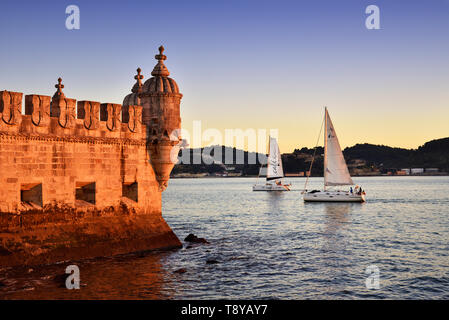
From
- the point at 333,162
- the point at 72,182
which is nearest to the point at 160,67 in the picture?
the point at 72,182

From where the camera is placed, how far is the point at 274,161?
368 ft

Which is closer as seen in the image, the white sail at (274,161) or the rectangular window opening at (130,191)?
the rectangular window opening at (130,191)

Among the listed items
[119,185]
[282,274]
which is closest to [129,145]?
[119,185]

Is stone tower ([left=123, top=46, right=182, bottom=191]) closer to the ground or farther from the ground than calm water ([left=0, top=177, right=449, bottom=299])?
farther from the ground

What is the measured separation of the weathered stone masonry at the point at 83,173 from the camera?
19312mm

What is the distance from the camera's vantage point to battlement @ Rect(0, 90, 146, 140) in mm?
19297

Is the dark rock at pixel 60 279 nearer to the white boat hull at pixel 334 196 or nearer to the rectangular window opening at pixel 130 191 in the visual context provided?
the rectangular window opening at pixel 130 191

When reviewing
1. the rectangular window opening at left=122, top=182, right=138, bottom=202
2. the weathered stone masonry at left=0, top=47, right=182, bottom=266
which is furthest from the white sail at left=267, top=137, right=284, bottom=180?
the rectangular window opening at left=122, top=182, right=138, bottom=202

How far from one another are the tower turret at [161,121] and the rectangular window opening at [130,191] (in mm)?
1595

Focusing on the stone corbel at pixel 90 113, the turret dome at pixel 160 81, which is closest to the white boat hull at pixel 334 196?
the turret dome at pixel 160 81

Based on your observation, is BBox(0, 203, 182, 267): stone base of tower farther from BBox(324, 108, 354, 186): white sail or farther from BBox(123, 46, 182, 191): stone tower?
BBox(324, 108, 354, 186): white sail

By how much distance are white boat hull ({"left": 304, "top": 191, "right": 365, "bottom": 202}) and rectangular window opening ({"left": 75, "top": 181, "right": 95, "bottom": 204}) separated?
2249 inches
